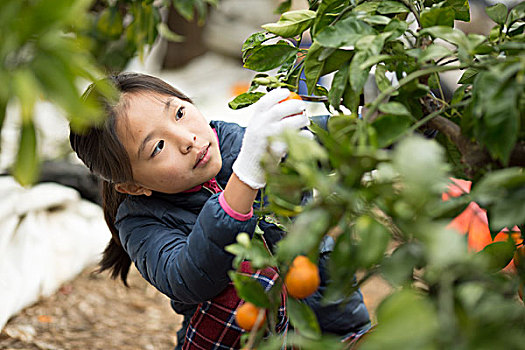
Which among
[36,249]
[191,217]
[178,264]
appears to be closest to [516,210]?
[178,264]

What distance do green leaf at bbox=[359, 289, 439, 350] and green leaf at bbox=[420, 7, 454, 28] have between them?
1.12 ft

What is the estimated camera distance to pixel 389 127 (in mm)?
495

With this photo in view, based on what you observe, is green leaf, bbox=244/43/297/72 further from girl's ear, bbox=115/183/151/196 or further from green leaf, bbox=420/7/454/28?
girl's ear, bbox=115/183/151/196

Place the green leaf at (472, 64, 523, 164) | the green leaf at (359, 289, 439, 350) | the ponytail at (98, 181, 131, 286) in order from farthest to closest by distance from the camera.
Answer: the ponytail at (98, 181, 131, 286)
the green leaf at (472, 64, 523, 164)
the green leaf at (359, 289, 439, 350)

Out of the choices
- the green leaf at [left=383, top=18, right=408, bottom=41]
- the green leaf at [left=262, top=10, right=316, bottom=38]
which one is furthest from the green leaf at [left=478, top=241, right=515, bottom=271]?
the green leaf at [left=262, top=10, right=316, bottom=38]

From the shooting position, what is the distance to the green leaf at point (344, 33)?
22.5 inches

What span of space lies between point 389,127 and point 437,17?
0.17 metres

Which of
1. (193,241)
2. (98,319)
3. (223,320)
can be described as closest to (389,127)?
(193,241)

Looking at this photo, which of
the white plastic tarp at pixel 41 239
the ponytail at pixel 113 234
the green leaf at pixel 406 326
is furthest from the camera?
the white plastic tarp at pixel 41 239

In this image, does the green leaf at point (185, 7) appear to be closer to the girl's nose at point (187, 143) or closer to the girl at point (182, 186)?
the girl at point (182, 186)

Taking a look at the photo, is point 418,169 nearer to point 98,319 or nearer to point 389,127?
point 389,127

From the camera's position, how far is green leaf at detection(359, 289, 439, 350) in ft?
1.10

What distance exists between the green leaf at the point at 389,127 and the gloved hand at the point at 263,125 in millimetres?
223

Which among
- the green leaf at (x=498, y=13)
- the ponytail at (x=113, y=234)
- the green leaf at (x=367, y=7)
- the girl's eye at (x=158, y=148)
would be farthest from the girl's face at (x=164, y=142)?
the green leaf at (x=498, y=13)
